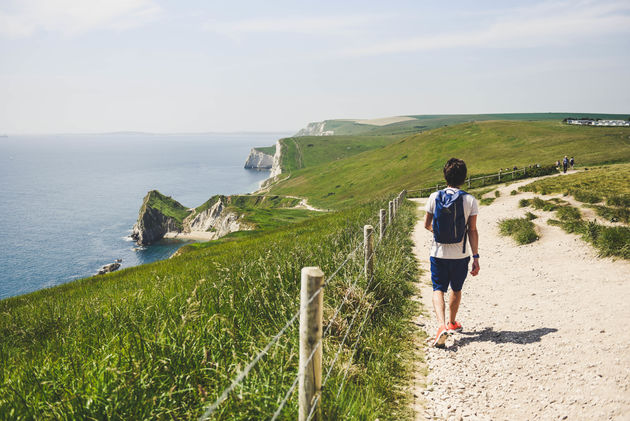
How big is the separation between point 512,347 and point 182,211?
374 feet

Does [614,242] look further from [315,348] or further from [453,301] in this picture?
[315,348]

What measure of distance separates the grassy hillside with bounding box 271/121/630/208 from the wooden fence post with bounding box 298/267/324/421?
63373 millimetres

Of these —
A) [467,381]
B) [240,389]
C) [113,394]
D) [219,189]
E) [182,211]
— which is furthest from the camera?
[219,189]

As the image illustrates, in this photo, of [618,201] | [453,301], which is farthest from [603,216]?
[453,301]

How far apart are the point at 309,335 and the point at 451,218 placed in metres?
3.58

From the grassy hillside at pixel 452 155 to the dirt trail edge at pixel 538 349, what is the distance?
55.8m

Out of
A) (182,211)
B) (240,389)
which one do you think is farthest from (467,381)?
(182,211)

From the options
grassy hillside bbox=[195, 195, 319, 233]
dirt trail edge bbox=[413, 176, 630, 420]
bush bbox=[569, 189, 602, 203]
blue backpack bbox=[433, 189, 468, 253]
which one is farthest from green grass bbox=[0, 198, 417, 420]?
grassy hillside bbox=[195, 195, 319, 233]

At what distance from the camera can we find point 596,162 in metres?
51.4

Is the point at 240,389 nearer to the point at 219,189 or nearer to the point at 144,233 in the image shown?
the point at 144,233

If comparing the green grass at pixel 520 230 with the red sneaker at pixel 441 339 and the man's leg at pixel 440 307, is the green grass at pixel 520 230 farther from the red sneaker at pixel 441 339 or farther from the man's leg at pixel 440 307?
the red sneaker at pixel 441 339

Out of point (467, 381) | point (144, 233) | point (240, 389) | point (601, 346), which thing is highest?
point (240, 389)

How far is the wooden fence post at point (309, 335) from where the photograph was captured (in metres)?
2.89

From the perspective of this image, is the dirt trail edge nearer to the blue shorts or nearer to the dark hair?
the blue shorts
